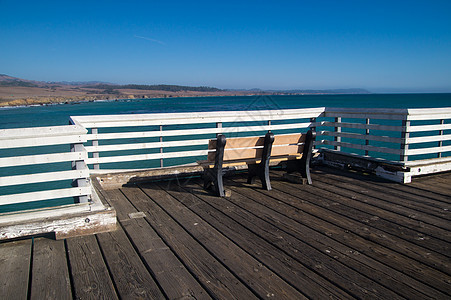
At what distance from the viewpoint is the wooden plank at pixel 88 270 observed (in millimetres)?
2338

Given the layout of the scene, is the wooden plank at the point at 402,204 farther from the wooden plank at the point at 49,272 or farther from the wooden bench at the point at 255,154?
the wooden plank at the point at 49,272

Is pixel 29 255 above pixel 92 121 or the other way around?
the other way around

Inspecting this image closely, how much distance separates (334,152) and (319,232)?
3.40m

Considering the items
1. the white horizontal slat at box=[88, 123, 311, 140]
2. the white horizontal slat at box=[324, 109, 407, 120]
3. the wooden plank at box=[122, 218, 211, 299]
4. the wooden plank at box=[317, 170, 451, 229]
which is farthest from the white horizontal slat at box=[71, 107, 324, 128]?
the wooden plank at box=[122, 218, 211, 299]

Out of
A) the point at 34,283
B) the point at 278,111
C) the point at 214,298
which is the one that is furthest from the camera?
the point at 278,111

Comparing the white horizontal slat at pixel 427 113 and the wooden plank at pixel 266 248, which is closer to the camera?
the wooden plank at pixel 266 248

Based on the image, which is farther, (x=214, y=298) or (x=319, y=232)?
(x=319, y=232)

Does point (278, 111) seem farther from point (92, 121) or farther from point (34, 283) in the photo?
point (34, 283)

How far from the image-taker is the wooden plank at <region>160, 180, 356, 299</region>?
2402 mm

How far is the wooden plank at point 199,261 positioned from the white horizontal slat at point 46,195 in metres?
0.81

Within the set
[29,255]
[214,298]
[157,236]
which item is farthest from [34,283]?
[214,298]

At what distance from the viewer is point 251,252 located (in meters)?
2.96

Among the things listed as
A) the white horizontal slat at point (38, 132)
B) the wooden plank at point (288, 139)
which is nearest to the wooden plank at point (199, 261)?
the white horizontal slat at point (38, 132)

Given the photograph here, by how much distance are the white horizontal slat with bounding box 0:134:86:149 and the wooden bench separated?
177 centimetres
